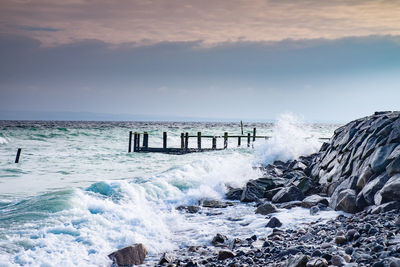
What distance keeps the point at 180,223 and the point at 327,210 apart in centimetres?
330

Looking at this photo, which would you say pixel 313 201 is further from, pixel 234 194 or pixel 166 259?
pixel 166 259

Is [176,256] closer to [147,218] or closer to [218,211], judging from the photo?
[147,218]

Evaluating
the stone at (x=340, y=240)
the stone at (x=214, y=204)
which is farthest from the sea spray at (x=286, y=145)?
the stone at (x=340, y=240)

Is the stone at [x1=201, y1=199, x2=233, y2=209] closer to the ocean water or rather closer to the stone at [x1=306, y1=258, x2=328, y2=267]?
the ocean water

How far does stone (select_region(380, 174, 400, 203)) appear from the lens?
6.82m

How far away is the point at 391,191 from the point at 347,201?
4.33 ft

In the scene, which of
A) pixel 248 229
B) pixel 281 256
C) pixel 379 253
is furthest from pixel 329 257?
pixel 248 229

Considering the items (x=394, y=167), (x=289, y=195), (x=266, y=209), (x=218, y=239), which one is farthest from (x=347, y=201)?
(x=218, y=239)

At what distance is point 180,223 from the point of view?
8.85 meters

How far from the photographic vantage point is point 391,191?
691 centimetres

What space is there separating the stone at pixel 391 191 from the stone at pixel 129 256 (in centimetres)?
437

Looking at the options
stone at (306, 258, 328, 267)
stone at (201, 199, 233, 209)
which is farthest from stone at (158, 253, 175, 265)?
stone at (201, 199, 233, 209)

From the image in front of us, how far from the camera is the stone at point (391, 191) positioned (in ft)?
22.4

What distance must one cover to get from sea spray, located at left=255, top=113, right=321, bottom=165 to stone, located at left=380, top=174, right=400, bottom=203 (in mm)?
13346
